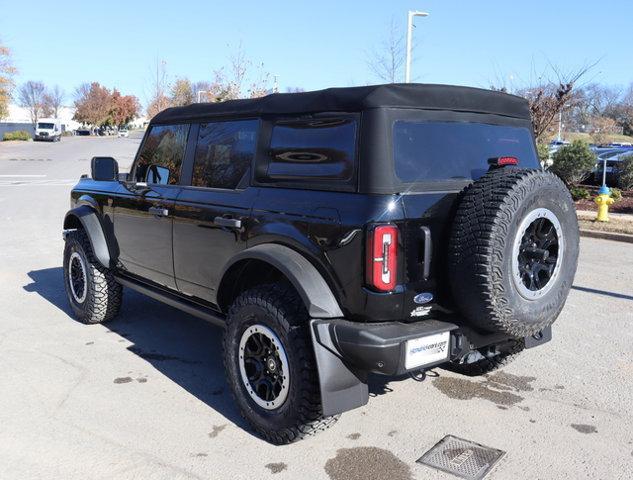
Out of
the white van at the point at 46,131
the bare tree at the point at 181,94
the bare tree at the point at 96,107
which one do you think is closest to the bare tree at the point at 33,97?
the bare tree at the point at 96,107

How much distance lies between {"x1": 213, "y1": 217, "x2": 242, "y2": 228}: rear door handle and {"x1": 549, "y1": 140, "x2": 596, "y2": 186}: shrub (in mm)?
13737

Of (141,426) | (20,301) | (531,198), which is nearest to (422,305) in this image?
(531,198)

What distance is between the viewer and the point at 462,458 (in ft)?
10.5

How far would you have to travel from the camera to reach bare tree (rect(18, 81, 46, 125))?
124m

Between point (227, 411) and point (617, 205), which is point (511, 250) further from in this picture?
point (617, 205)

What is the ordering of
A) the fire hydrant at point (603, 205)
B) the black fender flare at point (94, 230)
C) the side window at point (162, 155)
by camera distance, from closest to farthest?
the side window at point (162, 155) < the black fender flare at point (94, 230) < the fire hydrant at point (603, 205)

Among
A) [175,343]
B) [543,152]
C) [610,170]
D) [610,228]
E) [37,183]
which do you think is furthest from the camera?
[37,183]

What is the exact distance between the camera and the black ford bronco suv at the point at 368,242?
2971 millimetres

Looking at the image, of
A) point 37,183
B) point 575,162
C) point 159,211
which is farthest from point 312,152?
point 37,183

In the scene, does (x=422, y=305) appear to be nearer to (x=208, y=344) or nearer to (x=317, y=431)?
(x=317, y=431)

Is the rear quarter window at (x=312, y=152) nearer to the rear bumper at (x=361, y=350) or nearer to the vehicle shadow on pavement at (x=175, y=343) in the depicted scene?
the rear bumper at (x=361, y=350)

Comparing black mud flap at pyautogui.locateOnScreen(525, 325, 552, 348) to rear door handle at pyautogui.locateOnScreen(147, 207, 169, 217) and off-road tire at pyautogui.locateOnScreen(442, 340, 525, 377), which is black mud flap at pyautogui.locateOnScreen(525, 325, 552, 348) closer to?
off-road tire at pyautogui.locateOnScreen(442, 340, 525, 377)

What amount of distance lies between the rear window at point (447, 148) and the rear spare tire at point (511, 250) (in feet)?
0.87

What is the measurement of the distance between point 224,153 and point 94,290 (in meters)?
2.08
